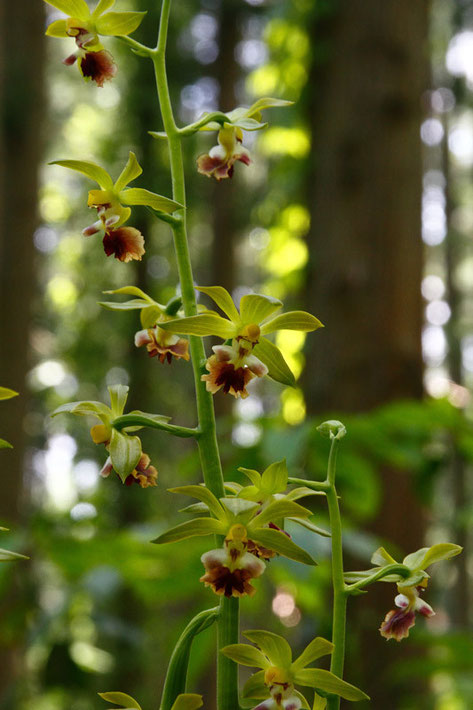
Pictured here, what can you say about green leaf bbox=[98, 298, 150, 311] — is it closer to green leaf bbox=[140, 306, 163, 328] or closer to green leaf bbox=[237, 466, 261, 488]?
green leaf bbox=[140, 306, 163, 328]

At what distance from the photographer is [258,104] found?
0.82 m

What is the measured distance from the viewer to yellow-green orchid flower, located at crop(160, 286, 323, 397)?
2.30 feet

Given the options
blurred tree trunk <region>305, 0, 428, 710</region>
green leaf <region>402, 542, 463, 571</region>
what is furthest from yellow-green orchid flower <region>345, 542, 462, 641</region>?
blurred tree trunk <region>305, 0, 428, 710</region>

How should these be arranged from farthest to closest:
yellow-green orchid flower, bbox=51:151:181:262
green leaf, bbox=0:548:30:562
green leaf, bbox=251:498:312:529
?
yellow-green orchid flower, bbox=51:151:181:262
green leaf, bbox=251:498:312:529
green leaf, bbox=0:548:30:562

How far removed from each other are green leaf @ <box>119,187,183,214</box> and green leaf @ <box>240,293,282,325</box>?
0.36ft

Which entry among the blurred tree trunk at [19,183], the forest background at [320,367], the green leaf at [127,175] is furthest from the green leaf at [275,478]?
the blurred tree trunk at [19,183]

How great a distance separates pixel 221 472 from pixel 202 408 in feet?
0.21

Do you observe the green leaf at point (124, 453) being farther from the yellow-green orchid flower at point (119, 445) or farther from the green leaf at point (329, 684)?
the green leaf at point (329, 684)

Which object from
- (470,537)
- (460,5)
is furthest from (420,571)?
(470,537)

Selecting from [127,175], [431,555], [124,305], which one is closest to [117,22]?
[127,175]

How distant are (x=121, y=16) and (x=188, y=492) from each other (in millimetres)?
489

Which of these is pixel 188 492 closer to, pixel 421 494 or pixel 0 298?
pixel 421 494

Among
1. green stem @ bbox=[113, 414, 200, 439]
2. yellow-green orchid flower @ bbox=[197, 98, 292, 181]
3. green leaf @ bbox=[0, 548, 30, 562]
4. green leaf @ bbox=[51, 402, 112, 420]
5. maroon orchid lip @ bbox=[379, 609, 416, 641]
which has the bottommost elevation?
maroon orchid lip @ bbox=[379, 609, 416, 641]

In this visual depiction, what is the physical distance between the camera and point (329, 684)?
66cm
